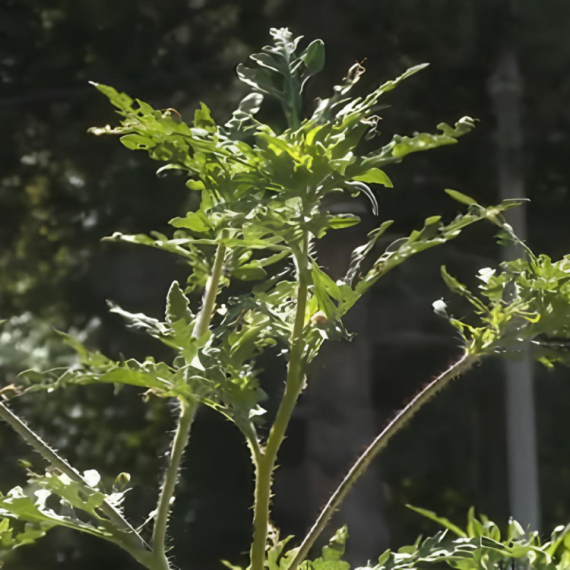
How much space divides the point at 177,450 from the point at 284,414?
0.29 ft

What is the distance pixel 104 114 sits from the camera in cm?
124

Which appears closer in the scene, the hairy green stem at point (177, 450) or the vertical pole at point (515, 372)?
the hairy green stem at point (177, 450)

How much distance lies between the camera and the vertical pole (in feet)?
3.89

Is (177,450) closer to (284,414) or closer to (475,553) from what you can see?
(284,414)

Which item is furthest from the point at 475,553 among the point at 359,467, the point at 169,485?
the point at 169,485

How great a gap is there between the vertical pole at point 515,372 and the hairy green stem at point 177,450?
788 mm

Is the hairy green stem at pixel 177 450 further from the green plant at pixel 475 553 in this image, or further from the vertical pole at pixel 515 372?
the vertical pole at pixel 515 372

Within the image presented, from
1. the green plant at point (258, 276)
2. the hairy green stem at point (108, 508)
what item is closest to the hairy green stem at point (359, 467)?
the green plant at point (258, 276)

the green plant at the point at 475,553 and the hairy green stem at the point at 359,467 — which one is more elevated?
the hairy green stem at the point at 359,467

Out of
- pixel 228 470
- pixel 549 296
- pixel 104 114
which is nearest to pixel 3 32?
pixel 104 114

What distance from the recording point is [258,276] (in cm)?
52

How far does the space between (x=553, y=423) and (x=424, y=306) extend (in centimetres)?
29

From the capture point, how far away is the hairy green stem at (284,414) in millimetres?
453

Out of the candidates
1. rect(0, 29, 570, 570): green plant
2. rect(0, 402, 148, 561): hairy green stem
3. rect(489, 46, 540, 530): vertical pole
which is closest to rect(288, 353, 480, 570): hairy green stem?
rect(0, 29, 570, 570): green plant
